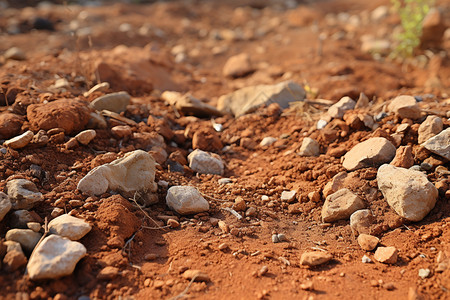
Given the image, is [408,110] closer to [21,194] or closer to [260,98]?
A: [260,98]

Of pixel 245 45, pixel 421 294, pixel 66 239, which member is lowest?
pixel 245 45

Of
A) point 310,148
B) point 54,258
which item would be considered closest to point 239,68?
point 310,148

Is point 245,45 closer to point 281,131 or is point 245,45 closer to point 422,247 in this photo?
point 281,131

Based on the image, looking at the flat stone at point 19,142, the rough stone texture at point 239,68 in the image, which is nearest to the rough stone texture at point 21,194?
the flat stone at point 19,142

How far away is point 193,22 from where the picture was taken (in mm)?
8992

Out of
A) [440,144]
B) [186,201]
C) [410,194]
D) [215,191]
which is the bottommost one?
[215,191]

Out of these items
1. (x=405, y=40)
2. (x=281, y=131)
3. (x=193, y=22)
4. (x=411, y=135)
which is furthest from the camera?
(x=193, y=22)

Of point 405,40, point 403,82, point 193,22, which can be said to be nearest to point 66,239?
point 403,82

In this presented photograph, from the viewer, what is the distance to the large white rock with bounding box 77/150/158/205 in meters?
2.65

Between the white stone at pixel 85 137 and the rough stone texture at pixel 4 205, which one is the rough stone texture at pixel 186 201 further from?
the rough stone texture at pixel 4 205

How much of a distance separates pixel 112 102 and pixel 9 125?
2.99 ft

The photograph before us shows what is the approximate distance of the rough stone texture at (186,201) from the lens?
2678 mm

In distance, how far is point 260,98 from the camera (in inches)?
Result: 165

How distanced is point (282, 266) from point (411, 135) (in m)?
1.47
